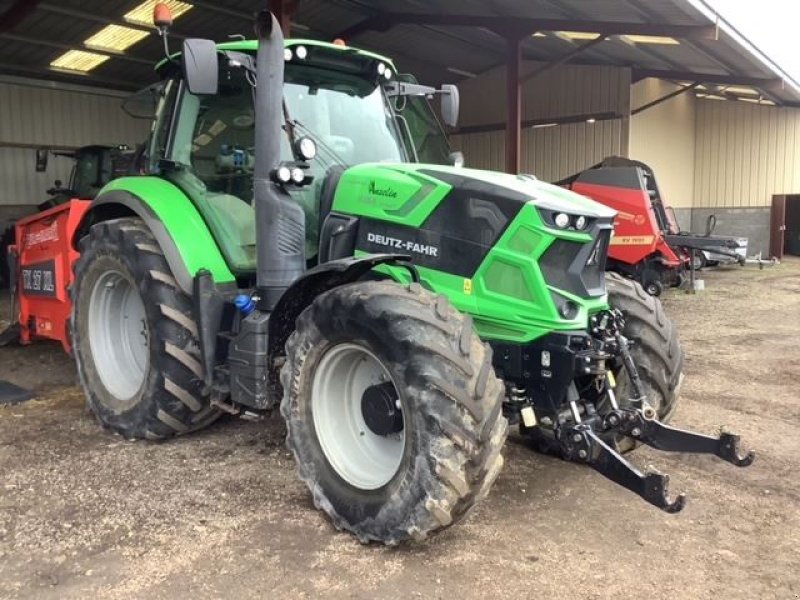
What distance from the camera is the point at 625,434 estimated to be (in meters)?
3.18

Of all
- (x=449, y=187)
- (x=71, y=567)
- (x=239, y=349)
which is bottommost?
(x=71, y=567)

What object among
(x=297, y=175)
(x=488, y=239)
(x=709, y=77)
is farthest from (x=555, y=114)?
(x=488, y=239)

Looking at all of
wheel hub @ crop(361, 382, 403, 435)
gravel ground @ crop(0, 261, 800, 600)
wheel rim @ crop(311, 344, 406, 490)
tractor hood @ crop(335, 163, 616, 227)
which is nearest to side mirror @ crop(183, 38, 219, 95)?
tractor hood @ crop(335, 163, 616, 227)

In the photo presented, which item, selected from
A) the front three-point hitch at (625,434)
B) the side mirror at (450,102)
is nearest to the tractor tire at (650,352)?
the front three-point hitch at (625,434)

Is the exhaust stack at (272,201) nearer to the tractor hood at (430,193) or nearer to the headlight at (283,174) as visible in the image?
the headlight at (283,174)

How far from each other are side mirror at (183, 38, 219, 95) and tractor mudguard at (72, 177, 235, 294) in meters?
0.90

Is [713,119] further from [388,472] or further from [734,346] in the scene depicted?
[388,472]

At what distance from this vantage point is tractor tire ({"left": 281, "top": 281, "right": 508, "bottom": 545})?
2.68 m

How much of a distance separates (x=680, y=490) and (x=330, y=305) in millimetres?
2056

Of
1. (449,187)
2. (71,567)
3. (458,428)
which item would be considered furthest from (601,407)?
(71,567)

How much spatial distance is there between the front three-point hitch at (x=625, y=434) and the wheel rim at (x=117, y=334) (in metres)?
2.81

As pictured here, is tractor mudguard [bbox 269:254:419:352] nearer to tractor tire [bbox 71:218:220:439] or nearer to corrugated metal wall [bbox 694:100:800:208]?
tractor tire [bbox 71:218:220:439]

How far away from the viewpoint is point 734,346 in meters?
7.50

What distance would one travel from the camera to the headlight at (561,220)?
305 centimetres
